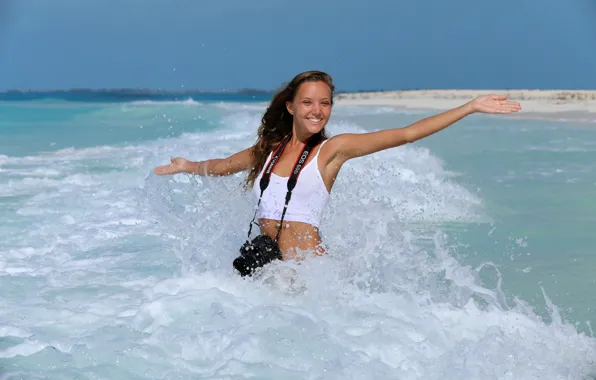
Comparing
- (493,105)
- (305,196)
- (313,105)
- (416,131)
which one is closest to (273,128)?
(313,105)

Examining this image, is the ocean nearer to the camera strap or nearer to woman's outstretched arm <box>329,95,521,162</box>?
the camera strap

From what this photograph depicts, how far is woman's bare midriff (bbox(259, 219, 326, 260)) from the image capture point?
4.52 meters

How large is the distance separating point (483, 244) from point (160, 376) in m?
4.07

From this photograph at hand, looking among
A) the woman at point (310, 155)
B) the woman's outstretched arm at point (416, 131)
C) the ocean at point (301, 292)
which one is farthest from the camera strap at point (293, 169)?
the ocean at point (301, 292)

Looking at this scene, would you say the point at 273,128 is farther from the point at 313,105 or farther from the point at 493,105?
the point at 493,105

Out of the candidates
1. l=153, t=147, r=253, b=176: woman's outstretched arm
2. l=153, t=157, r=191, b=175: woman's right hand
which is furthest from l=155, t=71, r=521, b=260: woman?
l=153, t=157, r=191, b=175: woman's right hand

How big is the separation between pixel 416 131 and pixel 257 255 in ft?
3.84

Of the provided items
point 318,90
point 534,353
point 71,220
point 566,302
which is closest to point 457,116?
point 318,90

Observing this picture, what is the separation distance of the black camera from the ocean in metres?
0.07

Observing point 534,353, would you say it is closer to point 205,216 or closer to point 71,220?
point 205,216

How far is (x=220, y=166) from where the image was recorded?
5.04 m

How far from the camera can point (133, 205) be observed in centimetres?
904

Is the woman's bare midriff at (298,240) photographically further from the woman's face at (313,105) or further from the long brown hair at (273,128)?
the woman's face at (313,105)

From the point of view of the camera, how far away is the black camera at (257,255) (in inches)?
176
